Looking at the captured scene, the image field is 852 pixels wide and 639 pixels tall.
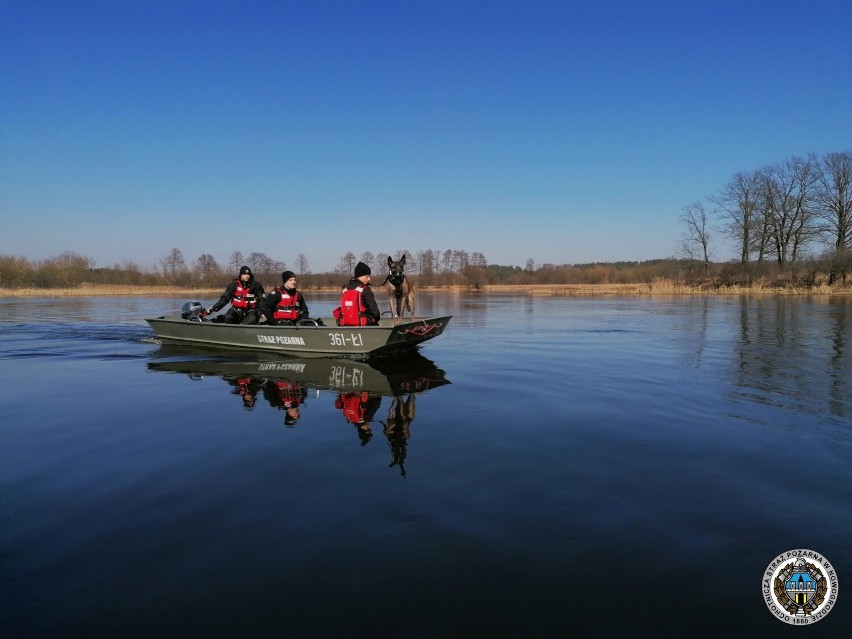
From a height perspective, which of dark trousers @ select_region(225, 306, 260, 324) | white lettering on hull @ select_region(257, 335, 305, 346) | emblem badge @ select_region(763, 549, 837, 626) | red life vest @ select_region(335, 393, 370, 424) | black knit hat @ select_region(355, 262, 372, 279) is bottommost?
emblem badge @ select_region(763, 549, 837, 626)

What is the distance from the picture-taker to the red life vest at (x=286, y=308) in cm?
1262

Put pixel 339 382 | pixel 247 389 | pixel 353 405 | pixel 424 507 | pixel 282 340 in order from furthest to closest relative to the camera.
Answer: pixel 282 340 → pixel 339 382 → pixel 247 389 → pixel 353 405 → pixel 424 507

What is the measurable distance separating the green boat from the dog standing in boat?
858mm

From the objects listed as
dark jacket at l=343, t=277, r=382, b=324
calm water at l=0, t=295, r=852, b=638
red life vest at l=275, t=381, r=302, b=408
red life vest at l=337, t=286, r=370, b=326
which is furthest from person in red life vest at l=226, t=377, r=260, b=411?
dark jacket at l=343, t=277, r=382, b=324

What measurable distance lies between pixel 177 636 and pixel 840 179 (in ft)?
181

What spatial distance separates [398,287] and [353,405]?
555 centimetres

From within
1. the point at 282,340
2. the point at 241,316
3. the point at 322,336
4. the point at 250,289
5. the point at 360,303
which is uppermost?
the point at 250,289

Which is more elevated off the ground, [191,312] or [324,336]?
[191,312]

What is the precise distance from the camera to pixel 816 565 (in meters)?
3.15

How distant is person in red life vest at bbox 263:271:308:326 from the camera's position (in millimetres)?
12492

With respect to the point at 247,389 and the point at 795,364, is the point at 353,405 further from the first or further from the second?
the point at 795,364

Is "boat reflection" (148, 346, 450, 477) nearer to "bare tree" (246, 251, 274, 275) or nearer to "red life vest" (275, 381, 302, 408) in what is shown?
"red life vest" (275, 381, 302, 408)

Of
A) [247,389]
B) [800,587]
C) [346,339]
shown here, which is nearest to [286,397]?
[247,389]

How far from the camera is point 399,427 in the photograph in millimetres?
6223
